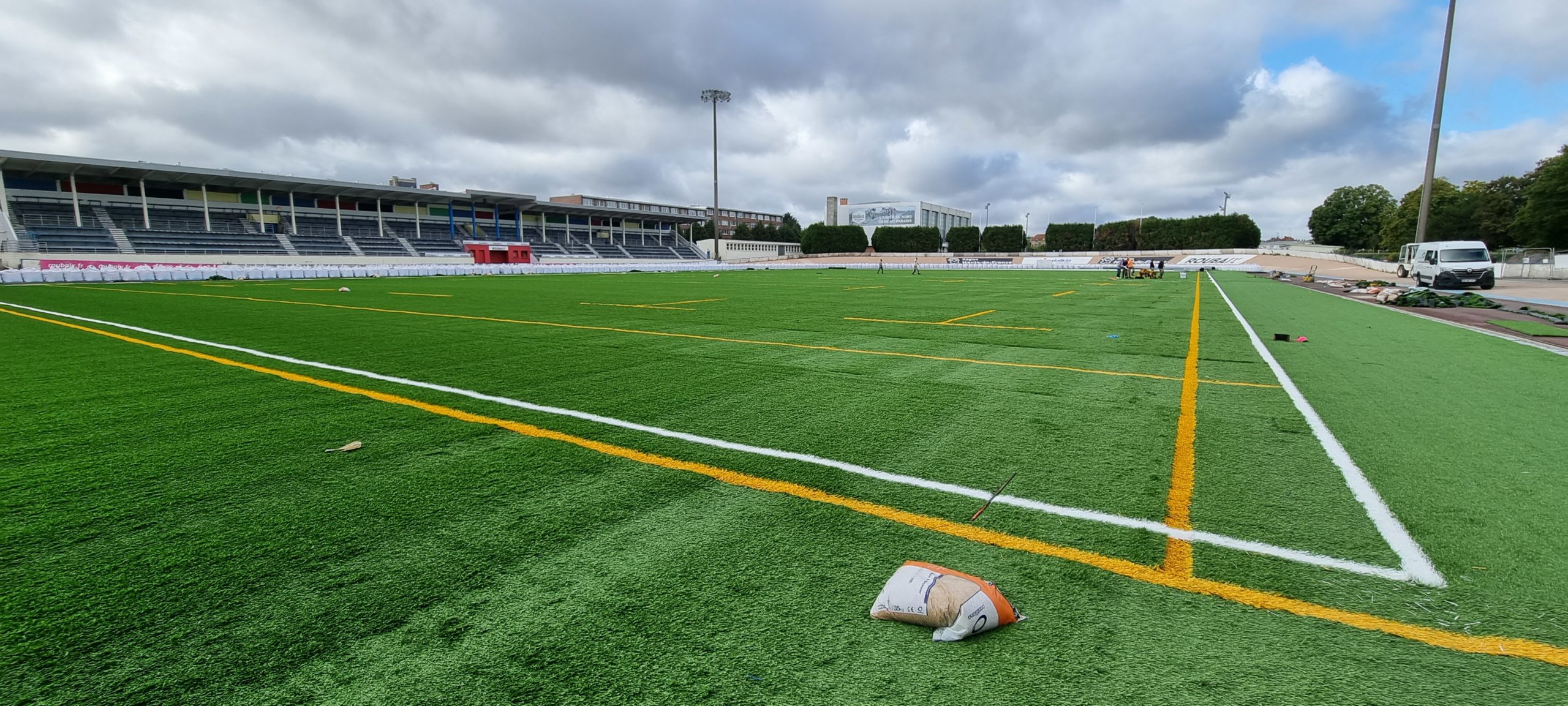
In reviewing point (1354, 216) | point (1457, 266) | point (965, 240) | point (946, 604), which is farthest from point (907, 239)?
point (946, 604)

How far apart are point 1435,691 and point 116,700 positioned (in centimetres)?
348

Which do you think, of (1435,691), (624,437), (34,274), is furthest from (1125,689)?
(34,274)

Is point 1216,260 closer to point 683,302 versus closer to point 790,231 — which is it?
point 683,302

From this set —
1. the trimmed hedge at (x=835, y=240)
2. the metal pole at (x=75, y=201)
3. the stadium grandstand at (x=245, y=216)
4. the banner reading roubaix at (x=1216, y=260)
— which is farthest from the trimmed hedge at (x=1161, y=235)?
the metal pole at (x=75, y=201)

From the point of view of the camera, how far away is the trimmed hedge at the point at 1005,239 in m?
90.4

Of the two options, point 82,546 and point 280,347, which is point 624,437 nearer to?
point 82,546

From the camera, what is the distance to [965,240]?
95062 millimetres

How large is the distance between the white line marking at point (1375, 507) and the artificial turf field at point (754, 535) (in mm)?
43

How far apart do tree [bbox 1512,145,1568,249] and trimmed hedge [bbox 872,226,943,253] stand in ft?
204

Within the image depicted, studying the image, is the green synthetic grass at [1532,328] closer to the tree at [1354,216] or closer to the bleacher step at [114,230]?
the bleacher step at [114,230]

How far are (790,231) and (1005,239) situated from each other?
53.1 m

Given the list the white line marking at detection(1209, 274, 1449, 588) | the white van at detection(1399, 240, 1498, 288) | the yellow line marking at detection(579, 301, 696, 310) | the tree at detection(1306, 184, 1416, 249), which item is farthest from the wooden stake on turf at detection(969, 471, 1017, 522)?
the tree at detection(1306, 184, 1416, 249)

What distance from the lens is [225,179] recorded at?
47312mm

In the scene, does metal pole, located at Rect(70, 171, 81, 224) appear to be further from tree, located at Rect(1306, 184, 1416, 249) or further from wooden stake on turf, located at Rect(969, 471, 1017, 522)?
tree, located at Rect(1306, 184, 1416, 249)
